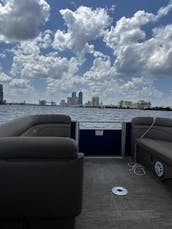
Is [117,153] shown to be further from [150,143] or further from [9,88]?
[9,88]

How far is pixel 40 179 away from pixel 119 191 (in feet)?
4.26

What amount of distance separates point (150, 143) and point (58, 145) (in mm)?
2191

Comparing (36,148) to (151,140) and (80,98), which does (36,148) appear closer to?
(151,140)

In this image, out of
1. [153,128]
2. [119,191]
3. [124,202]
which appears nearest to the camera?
[124,202]

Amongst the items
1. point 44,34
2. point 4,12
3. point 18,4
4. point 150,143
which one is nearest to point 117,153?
point 150,143

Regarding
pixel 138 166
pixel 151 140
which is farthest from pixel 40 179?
pixel 151 140

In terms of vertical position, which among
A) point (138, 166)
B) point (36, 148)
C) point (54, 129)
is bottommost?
point (138, 166)

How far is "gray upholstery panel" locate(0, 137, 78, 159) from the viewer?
1.41 m

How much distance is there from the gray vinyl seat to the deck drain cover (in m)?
0.98

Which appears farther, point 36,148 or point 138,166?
point 138,166

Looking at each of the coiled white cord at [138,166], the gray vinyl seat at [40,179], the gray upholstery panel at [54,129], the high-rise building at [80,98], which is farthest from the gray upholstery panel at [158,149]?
the high-rise building at [80,98]

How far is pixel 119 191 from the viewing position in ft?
8.05

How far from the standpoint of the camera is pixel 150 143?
129 inches

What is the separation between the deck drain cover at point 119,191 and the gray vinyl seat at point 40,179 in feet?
3.20
